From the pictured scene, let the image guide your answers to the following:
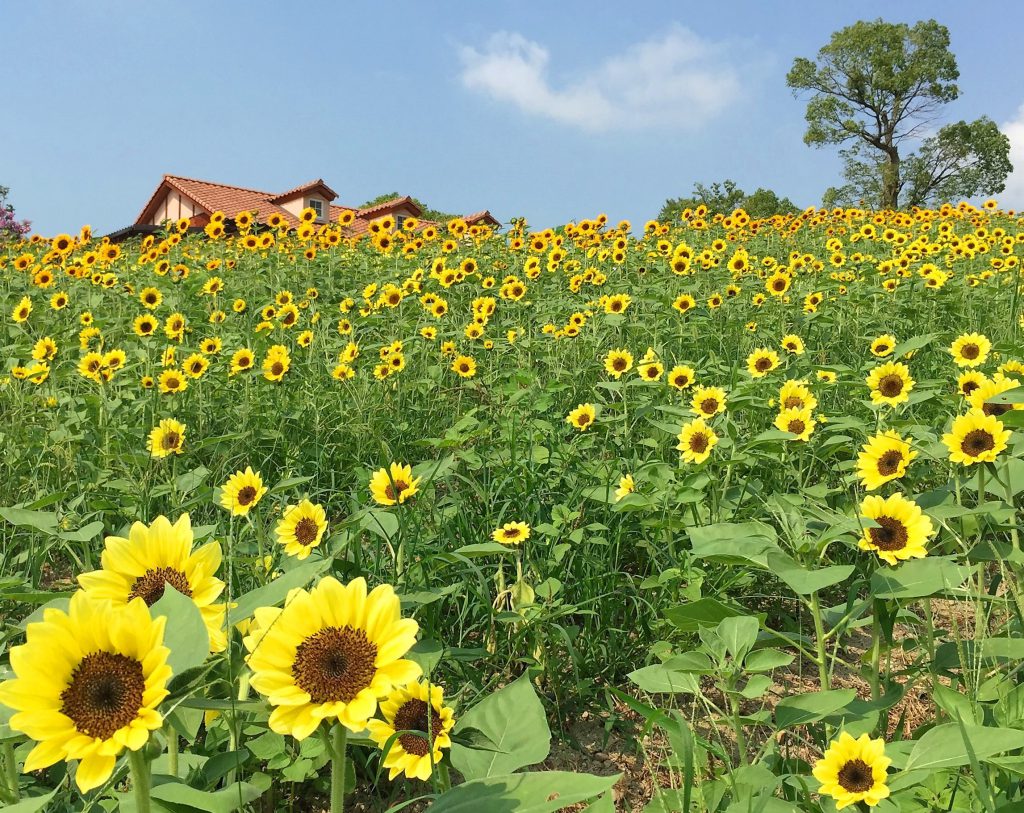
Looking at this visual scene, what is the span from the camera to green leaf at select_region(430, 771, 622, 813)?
797 mm

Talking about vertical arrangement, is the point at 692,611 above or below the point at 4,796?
above

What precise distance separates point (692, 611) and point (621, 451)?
2.00m

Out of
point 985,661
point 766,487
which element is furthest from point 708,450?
point 985,661

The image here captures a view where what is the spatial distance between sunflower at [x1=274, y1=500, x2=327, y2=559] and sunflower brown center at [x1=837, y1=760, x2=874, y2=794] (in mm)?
1205

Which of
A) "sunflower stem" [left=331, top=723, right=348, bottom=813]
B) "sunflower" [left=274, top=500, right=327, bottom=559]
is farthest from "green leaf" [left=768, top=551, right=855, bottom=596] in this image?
"sunflower" [left=274, top=500, right=327, bottom=559]

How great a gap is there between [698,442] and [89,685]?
2102 millimetres

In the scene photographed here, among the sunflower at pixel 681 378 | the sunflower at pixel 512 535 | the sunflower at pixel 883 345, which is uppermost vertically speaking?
the sunflower at pixel 883 345

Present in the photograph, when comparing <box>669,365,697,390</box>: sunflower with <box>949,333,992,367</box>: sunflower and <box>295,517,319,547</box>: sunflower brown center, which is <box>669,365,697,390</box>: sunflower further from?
<box>295,517,319,547</box>: sunflower brown center

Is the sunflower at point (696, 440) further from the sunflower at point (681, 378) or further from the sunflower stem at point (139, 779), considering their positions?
the sunflower stem at point (139, 779)

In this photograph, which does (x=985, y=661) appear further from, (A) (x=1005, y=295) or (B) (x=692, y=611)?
(A) (x=1005, y=295)

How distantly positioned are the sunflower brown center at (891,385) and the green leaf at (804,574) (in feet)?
4.89

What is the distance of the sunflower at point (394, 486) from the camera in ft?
7.42

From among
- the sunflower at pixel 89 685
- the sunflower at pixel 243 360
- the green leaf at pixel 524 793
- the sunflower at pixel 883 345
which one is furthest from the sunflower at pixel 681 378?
the sunflower at pixel 89 685

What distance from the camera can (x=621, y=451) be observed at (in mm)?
3404
